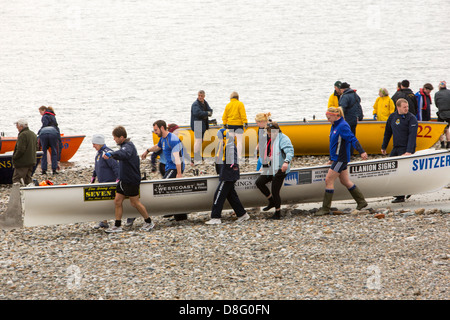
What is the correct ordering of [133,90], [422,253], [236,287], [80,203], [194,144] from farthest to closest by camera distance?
[133,90]
[194,144]
[80,203]
[422,253]
[236,287]

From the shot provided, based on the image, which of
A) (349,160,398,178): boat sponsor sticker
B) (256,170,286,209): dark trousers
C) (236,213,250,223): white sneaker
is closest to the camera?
(256,170,286,209): dark trousers

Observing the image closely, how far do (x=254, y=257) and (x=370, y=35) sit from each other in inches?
3454

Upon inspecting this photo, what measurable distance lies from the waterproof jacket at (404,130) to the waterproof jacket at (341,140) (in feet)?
4.51

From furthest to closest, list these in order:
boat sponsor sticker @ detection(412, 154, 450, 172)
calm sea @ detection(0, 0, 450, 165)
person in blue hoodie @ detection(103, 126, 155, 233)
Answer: calm sea @ detection(0, 0, 450, 165) → boat sponsor sticker @ detection(412, 154, 450, 172) → person in blue hoodie @ detection(103, 126, 155, 233)

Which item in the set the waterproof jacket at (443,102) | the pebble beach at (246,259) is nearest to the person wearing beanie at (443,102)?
the waterproof jacket at (443,102)

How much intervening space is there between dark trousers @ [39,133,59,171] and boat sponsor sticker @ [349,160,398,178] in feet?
26.1

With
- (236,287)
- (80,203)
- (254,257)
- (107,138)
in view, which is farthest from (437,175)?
(107,138)

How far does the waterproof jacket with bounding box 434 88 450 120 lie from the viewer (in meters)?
15.9

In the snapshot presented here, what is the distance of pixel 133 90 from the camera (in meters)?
56.4

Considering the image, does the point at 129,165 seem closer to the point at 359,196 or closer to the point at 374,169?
the point at 359,196

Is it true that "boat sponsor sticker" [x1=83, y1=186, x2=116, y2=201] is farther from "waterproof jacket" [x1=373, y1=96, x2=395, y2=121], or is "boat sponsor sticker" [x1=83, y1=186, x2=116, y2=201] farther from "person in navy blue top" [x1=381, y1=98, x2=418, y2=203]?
"waterproof jacket" [x1=373, y1=96, x2=395, y2=121]

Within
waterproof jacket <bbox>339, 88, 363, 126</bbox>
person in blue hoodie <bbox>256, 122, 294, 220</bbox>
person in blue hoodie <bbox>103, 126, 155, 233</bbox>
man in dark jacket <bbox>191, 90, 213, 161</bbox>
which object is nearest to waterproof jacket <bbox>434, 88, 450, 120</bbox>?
waterproof jacket <bbox>339, 88, 363, 126</bbox>

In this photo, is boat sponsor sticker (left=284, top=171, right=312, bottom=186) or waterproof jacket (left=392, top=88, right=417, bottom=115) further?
waterproof jacket (left=392, top=88, right=417, bottom=115)

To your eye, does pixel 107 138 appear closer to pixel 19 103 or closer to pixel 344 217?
pixel 19 103
